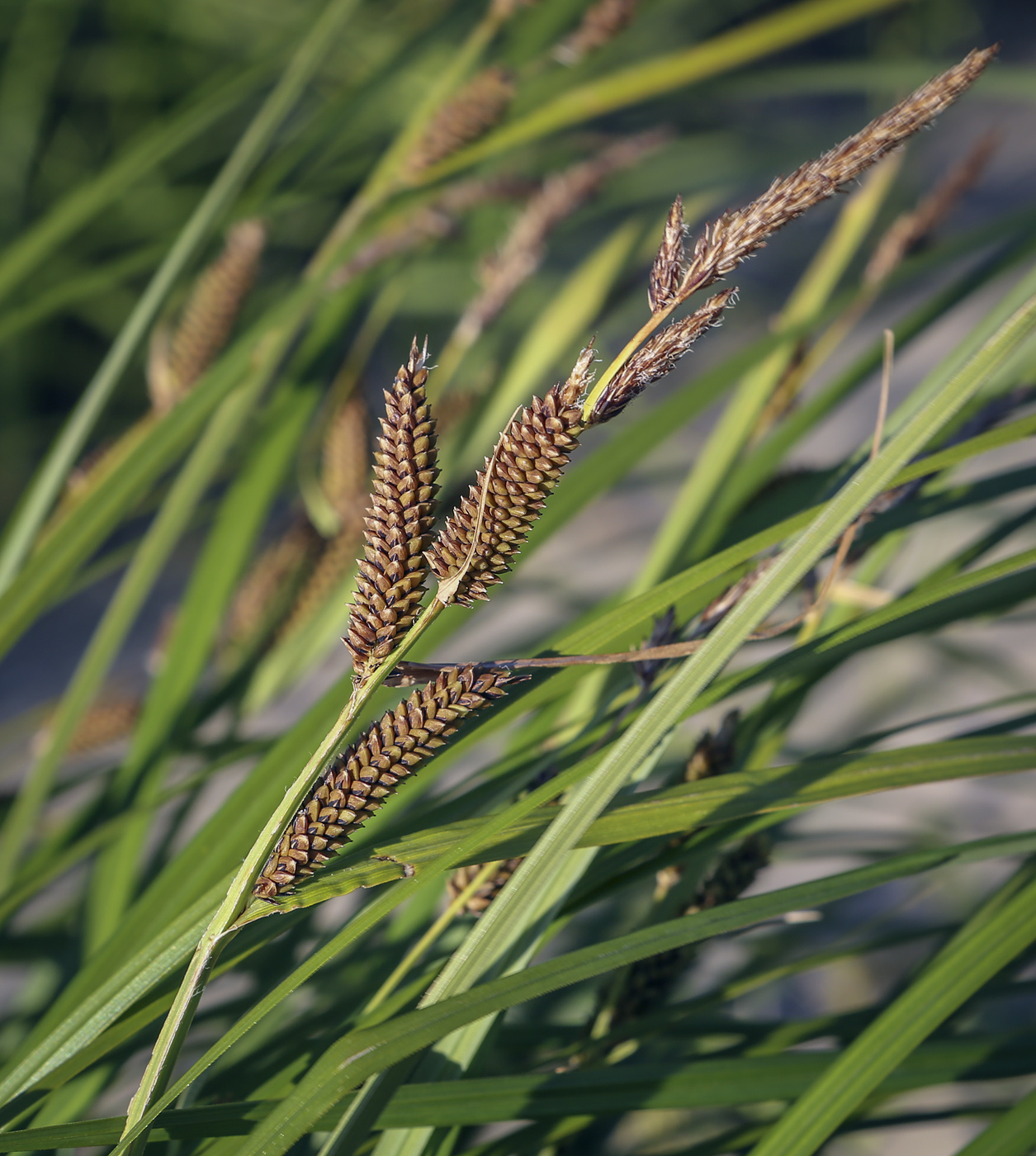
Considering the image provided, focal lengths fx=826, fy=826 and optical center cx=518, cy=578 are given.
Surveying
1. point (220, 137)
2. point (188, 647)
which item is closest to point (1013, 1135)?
point (188, 647)

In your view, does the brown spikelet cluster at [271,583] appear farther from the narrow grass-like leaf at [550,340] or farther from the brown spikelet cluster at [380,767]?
the brown spikelet cluster at [380,767]

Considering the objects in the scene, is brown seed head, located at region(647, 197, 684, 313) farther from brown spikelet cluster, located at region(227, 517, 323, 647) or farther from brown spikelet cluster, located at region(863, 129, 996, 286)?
brown spikelet cluster, located at region(227, 517, 323, 647)

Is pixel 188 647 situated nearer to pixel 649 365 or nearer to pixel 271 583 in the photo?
pixel 271 583

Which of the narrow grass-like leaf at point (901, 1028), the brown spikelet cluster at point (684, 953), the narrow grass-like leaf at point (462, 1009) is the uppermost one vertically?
the brown spikelet cluster at point (684, 953)

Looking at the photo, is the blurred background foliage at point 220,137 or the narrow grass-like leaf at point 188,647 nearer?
the narrow grass-like leaf at point 188,647

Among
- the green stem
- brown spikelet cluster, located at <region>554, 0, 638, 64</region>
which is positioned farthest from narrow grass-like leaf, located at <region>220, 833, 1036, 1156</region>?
brown spikelet cluster, located at <region>554, 0, 638, 64</region>

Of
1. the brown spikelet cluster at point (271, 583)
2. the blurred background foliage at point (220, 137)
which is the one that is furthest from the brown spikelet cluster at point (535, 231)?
the brown spikelet cluster at point (271, 583)

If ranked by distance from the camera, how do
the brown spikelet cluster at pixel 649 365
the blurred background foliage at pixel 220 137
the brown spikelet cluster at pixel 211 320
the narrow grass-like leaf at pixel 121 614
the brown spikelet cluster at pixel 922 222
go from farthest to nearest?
the blurred background foliage at pixel 220 137 → the brown spikelet cluster at pixel 211 320 → the brown spikelet cluster at pixel 922 222 → the narrow grass-like leaf at pixel 121 614 → the brown spikelet cluster at pixel 649 365
